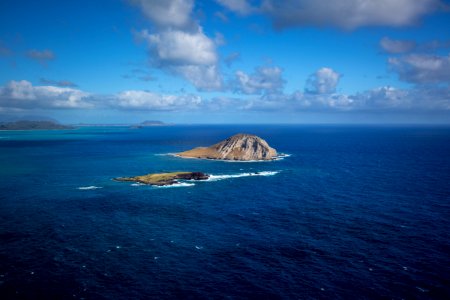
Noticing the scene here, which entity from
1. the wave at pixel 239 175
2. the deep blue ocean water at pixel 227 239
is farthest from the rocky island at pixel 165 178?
the deep blue ocean water at pixel 227 239

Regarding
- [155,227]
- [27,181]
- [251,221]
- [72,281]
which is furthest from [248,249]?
[27,181]

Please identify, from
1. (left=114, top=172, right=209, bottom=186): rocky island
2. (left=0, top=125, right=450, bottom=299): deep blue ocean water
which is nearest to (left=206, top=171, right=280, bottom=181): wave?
(left=114, top=172, right=209, bottom=186): rocky island

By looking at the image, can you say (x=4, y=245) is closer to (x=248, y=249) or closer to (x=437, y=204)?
(x=248, y=249)

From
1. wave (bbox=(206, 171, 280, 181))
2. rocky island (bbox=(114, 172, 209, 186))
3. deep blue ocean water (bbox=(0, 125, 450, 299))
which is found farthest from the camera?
wave (bbox=(206, 171, 280, 181))

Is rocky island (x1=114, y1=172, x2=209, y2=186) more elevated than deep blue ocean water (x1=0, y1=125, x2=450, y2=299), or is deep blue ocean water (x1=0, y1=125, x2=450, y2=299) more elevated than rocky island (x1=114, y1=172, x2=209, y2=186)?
rocky island (x1=114, y1=172, x2=209, y2=186)

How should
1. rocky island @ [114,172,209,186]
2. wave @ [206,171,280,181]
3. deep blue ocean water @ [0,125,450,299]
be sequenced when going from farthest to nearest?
wave @ [206,171,280,181]
rocky island @ [114,172,209,186]
deep blue ocean water @ [0,125,450,299]

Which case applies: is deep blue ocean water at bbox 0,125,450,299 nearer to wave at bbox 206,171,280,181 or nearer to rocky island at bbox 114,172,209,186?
rocky island at bbox 114,172,209,186
